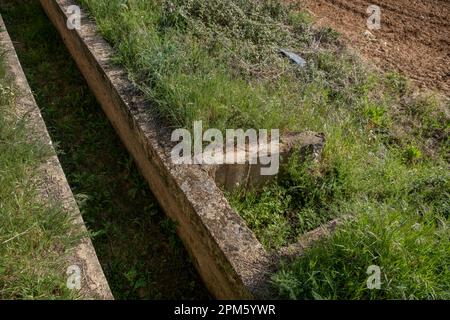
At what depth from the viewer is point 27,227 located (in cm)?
242

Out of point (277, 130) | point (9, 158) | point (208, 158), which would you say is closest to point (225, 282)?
point (208, 158)

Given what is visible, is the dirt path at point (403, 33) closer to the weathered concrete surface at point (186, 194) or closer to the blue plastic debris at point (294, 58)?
the blue plastic debris at point (294, 58)

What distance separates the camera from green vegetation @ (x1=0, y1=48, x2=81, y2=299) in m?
2.20

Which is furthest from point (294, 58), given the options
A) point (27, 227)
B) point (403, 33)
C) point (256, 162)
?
point (27, 227)

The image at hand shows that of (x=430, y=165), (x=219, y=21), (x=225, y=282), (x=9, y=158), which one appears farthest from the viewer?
(x=219, y=21)

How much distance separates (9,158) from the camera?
2.74 metres

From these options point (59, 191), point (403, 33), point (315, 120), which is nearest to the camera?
point (59, 191)

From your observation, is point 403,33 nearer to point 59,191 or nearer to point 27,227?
point 59,191

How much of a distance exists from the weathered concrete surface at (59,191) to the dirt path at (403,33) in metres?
3.31

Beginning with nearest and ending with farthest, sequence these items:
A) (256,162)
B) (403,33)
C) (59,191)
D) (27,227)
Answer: (27,227) < (59,191) < (256,162) < (403,33)

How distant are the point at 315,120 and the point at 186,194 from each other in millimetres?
1278

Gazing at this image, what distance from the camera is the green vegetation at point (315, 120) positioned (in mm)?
2271
